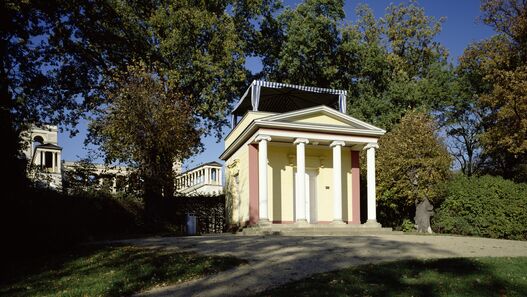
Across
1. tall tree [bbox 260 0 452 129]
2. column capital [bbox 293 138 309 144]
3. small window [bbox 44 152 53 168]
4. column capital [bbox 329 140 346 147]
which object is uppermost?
tall tree [bbox 260 0 452 129]

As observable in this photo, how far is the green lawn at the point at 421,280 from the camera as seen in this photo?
712 cm

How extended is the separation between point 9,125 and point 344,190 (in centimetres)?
1526

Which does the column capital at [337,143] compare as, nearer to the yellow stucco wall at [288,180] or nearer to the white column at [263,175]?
the yellow stucco wall at [288,180]

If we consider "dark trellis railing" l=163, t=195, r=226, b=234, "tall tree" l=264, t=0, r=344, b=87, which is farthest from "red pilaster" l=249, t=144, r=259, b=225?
"tall tree" l=264, t=0, r=344, b=87

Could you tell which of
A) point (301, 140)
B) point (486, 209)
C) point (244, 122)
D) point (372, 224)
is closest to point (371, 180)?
point (372, 224)

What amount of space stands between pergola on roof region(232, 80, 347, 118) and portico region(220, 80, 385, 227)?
0.78 meters

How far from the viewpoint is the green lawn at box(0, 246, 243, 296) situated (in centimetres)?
799

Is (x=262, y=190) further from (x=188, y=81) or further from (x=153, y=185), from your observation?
(x=188, y=81)

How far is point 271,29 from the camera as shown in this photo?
32.7 meters

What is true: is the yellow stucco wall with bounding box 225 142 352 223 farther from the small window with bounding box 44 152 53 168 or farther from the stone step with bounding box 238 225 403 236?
the small window with bounding box 44 152 53 168

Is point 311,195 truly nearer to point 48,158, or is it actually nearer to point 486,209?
point 486,209

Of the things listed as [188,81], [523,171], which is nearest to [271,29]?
[188,81]

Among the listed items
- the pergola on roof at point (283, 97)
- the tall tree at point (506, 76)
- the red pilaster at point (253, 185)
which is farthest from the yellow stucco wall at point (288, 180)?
the tall tree at point (506, 76)

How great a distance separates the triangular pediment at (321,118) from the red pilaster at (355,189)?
2.06 meters
